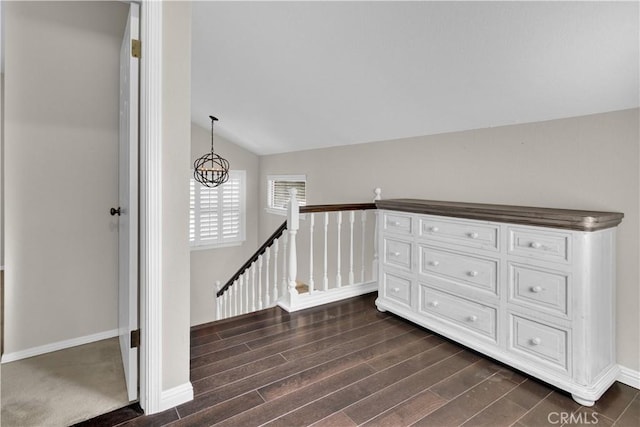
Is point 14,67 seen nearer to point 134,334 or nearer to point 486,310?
point 134,334

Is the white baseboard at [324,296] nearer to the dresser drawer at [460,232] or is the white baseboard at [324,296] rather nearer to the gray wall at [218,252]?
the dresser drawer at [460,232]

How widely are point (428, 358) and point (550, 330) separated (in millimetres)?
745

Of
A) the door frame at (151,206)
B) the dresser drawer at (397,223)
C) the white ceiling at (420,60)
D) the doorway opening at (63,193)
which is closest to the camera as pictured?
the door frame at (151,206)

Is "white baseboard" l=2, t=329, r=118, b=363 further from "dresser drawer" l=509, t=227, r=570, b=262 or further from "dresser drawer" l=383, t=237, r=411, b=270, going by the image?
"dresser drawer" l=509, t=227, r=570, b=262

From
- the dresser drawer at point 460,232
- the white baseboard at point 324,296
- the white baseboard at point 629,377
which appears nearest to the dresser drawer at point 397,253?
the dresser drawer at point 460,232

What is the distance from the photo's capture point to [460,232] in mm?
2432

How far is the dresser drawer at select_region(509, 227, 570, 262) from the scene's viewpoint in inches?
75.5

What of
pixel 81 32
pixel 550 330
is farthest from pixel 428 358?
pixel 81 32

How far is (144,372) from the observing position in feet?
5.69

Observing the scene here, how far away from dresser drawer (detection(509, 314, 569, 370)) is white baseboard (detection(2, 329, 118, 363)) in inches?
111

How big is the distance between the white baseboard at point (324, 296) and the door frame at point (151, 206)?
4.84ft

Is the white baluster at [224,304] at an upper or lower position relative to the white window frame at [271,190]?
lower

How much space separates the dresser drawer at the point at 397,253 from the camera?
2834 mm

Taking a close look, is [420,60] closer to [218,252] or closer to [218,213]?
[218,213]
